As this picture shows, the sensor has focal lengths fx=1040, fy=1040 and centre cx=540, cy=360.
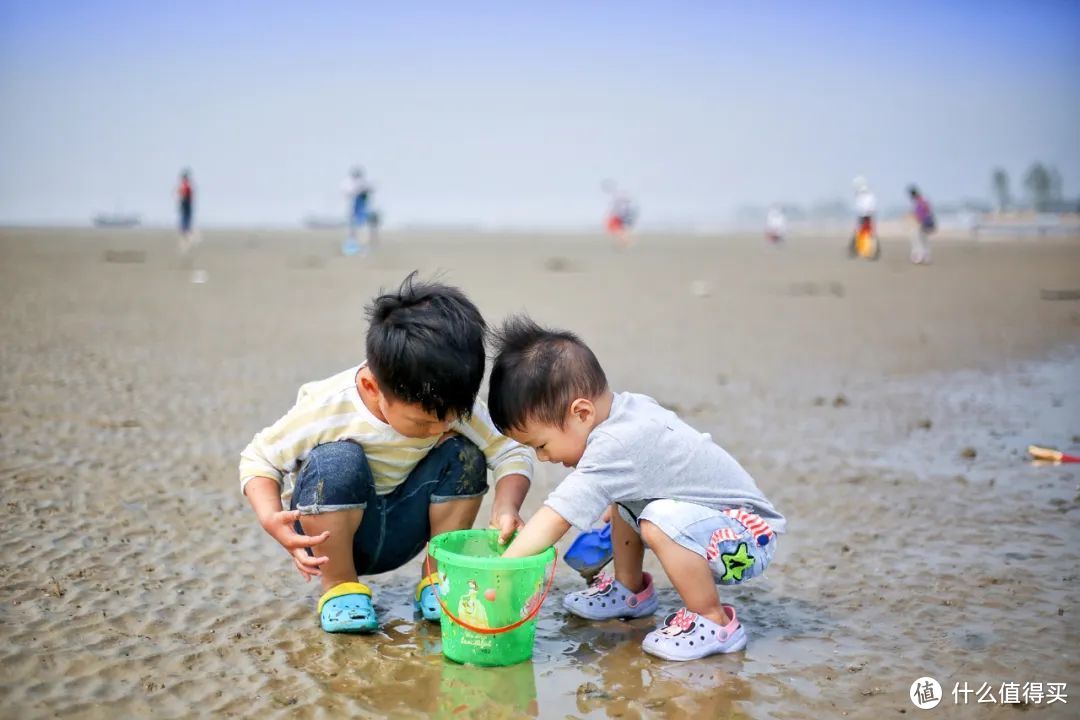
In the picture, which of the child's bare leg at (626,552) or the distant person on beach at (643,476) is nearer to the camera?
the distant person on beach at (643,476)

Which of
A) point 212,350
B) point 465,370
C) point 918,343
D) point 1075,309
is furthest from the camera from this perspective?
point 1075,309


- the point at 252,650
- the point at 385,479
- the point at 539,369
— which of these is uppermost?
the point at 539,369

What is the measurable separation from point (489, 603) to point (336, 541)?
50cm

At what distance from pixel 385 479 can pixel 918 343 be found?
6715 millimetres

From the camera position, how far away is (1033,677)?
8.53ft

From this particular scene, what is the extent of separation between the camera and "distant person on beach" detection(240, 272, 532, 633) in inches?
103

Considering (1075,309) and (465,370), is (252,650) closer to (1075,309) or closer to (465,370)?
(465,370)

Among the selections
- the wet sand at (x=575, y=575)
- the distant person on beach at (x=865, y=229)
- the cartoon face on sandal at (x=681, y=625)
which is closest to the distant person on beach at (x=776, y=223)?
the distant person on beach at (x=865, y=229)

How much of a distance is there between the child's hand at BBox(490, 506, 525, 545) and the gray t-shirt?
0.24m

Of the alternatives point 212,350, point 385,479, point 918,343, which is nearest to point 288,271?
point 212,350

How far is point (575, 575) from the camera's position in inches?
136

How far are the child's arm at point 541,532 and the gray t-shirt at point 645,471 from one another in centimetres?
2

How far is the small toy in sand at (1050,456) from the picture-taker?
466cm

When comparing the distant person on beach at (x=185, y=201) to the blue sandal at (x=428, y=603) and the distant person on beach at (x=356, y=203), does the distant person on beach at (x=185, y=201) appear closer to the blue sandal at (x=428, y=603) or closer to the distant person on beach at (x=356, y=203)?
the distant person on beach at (x=356, y=203)
